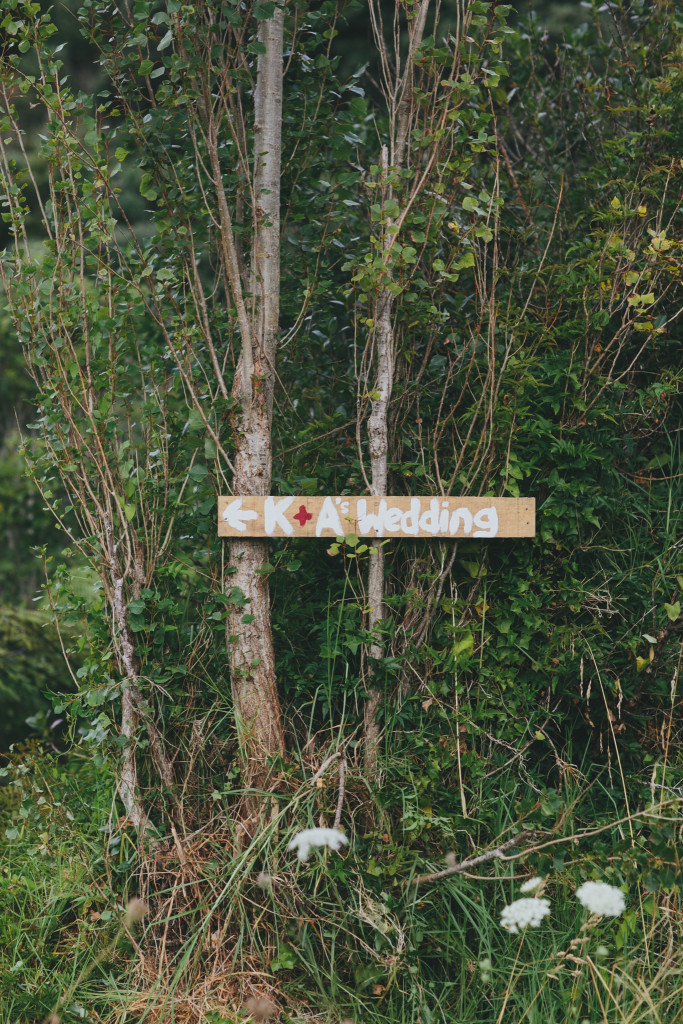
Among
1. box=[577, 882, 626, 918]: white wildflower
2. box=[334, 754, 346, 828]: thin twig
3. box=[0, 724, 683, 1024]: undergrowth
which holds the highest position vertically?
box=[334, 754, 346, 828]: thin twig

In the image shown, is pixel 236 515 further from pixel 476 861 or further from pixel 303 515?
pixel 476 861

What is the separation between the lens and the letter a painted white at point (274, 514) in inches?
100

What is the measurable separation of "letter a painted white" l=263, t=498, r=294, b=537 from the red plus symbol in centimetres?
3

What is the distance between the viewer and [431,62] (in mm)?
2602

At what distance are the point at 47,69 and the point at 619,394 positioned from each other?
Result: 7.51ft

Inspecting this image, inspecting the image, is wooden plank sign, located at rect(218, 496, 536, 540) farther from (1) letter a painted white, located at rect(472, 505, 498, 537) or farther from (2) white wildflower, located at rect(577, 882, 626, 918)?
(2) white wildflower, located at rect(577, 882, 626, 918)

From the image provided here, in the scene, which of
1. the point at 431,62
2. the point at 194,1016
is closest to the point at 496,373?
the point at 431,62

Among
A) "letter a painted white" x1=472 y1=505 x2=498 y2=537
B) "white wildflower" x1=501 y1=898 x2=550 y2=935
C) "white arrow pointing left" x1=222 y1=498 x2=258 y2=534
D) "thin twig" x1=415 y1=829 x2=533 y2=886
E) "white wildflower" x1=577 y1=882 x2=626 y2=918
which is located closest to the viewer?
"white wildflower" x1=577 y1=882 x2=626 y2=918

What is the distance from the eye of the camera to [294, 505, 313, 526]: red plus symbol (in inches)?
101

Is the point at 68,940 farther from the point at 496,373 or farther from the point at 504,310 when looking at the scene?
the point at 504,310

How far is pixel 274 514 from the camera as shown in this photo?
255 cm

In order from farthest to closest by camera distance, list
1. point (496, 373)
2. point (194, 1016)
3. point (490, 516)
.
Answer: point (496, 373) < point (490, 516) < point (194, 1016)

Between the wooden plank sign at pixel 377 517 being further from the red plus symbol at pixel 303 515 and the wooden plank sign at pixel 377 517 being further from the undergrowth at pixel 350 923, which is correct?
the undergrowth at pixel 350 923

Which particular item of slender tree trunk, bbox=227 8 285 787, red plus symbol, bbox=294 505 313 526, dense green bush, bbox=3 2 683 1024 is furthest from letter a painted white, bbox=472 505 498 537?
slender tree trunk, bbox=227 8 285 787
